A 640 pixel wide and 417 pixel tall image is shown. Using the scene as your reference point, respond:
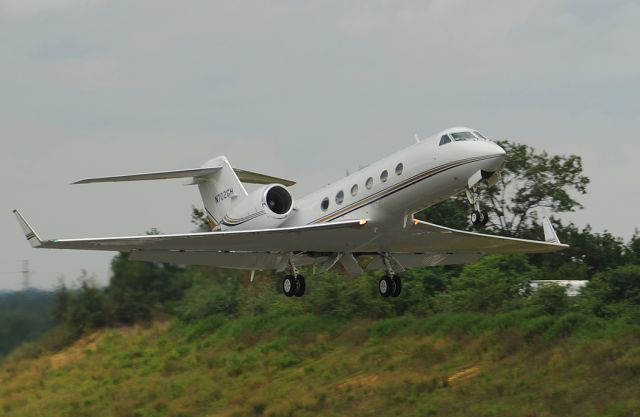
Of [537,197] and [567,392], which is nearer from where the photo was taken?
[567,392]

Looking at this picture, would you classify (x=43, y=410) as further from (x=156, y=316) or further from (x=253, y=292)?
(x=253, y=292)

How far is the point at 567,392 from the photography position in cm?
3231

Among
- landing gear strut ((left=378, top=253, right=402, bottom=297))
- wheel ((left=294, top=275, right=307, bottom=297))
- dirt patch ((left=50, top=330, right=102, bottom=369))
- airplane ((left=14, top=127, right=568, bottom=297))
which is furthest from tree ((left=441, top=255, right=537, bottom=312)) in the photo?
dirt patch ((left=50, top=330, right=102, bottom=369))

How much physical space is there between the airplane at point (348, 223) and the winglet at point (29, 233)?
0.07 ft

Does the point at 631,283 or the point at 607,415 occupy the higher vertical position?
the point at 631,283

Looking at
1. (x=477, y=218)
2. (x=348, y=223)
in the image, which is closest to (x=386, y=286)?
(x=348, y=223)

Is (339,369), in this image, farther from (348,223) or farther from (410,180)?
(410,180)

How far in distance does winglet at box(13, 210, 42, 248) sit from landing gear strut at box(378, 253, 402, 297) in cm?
872

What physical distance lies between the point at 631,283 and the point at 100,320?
23518 millimetres

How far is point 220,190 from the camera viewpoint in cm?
2920

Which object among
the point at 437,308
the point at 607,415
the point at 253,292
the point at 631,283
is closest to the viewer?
the point at 607,415

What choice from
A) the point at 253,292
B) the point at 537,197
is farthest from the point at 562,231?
the point at 253,292

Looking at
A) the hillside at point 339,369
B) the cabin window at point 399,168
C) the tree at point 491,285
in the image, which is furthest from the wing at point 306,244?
the tree at point 491,285

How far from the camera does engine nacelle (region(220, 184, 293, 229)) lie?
26203 millimetres
